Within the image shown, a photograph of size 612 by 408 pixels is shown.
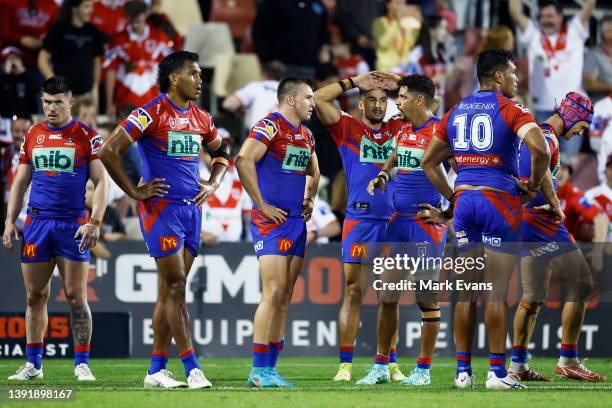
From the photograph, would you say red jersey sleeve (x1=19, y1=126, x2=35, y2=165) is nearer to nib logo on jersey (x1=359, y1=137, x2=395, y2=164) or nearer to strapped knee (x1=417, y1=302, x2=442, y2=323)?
nib logo on jersey (x1=359, y1=137, x2=395, y2=164)

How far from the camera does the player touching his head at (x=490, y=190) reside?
1012cm

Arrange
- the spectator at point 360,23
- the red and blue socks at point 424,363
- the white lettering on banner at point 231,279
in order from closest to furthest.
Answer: the red and blue socks at point 424,363 → the white lettering on banner at point 231,279 → the spectator at point 360,23

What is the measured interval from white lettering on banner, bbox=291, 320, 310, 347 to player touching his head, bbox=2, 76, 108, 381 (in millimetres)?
3390

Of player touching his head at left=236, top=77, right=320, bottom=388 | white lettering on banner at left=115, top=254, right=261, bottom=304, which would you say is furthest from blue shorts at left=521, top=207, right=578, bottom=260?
white lettering on banner at left=115, top=254, right=261, bottom=304

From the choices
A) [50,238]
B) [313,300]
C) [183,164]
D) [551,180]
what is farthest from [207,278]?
[551,180]

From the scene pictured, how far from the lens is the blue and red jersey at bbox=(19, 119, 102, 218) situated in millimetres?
11773

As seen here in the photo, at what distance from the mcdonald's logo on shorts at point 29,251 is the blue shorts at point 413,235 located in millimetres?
3370

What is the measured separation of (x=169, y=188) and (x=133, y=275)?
13.6ft

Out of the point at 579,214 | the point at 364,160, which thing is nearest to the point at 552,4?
the point at 579,214

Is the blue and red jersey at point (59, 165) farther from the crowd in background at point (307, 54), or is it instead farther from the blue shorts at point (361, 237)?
the crowd in background at point (307, 54)

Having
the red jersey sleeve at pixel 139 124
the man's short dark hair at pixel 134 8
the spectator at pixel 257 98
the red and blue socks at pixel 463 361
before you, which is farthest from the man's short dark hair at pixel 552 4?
the red jersey sleeve at pixel 139 124

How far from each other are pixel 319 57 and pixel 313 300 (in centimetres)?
448

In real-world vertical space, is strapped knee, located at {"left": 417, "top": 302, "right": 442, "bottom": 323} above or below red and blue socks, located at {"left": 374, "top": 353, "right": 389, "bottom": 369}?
above

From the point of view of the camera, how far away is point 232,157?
52.7ft
